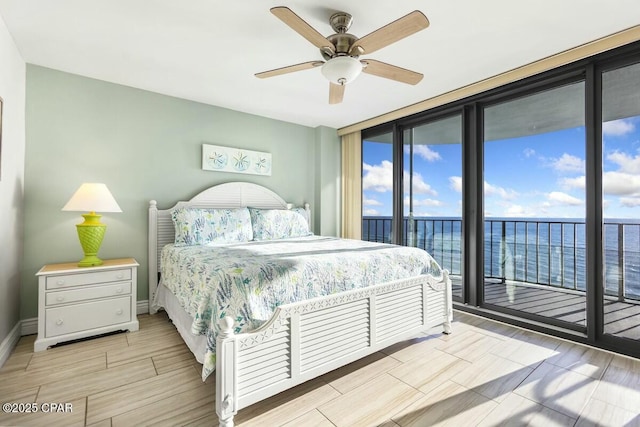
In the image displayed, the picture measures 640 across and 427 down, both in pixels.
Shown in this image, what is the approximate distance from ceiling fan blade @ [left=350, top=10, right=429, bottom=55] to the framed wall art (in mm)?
2282

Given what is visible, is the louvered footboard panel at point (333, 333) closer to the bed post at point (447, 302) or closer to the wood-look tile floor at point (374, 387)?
the wood-look tile floor at point (374, 387)

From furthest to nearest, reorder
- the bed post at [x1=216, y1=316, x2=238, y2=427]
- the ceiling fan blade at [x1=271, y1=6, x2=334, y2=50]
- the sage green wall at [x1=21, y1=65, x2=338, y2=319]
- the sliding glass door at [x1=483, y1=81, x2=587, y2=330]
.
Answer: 1. the sliding glass door at [x1=483, y1=81, x2=587, y2=330]
2. the sage green wall at [x1=21, y1=65, x2=338, y2=319]
3. the ceiling fan blade at [x1=271, y1=6, x2=334, y2=50]
4. the bed post at [x1=216, y1=316, x2=238, y2=427]

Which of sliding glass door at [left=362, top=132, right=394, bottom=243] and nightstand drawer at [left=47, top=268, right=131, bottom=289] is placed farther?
sliding glass door at [left=362, top=132, right=394, bottom=243]

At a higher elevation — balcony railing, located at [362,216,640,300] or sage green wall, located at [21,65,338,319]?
sage green wall, located at [21,65,338,319]

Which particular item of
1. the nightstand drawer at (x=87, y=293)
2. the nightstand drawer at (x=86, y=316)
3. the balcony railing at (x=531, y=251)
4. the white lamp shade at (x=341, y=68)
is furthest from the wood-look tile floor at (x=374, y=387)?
the white lamp shade at (x=341, y=68)

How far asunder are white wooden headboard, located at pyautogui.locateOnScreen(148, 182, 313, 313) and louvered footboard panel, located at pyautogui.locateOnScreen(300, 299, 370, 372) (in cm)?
221

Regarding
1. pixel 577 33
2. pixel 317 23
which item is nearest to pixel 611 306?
pixel 577 33

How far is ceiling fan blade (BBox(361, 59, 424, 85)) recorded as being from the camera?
218 centimetres

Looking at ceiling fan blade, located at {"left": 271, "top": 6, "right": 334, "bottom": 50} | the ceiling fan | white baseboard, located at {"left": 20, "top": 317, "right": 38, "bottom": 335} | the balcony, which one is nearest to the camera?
ceiling fan blade, located at {"left": 271, "top": 6, "right": 334, "bottom": 50}

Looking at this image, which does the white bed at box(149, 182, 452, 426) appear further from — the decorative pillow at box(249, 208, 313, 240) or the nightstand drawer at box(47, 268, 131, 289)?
the decorative pillow at box(249, 208, 313, 240)

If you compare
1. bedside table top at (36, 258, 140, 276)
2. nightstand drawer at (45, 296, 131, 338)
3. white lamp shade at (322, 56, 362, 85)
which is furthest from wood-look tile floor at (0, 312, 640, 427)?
white lamp shade at (322, 56, 362, 85)

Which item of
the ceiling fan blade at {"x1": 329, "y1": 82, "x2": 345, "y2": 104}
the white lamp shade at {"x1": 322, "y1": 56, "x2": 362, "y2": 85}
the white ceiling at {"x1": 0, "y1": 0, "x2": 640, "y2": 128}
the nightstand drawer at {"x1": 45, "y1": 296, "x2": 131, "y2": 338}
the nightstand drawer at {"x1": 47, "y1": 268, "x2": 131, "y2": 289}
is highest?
the white ceiling at {"x1": 0, "y1": 0, "x2": 640, "y2": 128}

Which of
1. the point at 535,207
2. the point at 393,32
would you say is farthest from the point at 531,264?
the point at 393,32

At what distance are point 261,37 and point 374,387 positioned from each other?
2.62m
